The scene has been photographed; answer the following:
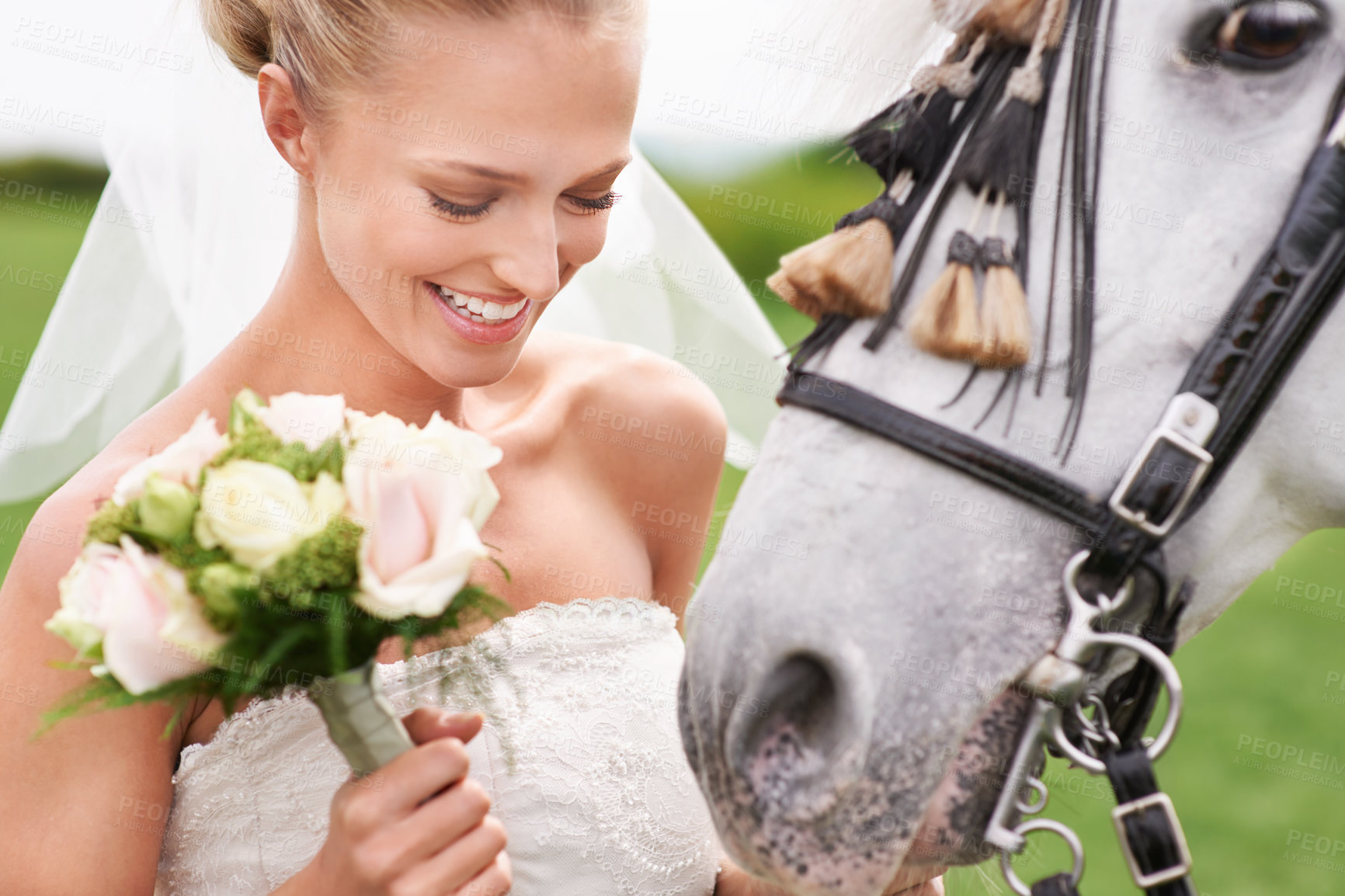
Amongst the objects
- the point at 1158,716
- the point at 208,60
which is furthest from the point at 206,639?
the point at 1158,716

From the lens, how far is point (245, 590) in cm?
100

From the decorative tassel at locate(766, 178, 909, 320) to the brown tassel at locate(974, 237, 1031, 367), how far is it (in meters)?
0.11

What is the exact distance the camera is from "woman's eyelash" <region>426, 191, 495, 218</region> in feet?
4.44

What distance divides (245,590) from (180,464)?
15cm

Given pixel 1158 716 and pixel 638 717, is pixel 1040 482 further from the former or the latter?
pixel 1158 716

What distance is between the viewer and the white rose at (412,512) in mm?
1018

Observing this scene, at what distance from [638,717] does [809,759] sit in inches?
26.3

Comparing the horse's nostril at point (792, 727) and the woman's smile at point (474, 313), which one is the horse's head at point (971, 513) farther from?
the woman's smile at point (474, 313)

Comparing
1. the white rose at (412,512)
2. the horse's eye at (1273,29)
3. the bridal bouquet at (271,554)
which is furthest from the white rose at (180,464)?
the horse's eye at (1273,29)

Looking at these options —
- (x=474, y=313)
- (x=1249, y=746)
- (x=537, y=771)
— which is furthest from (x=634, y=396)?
(x=1249, y=746)

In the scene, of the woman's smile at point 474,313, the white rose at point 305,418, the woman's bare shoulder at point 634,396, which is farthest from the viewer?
the woman's bare shoulder at point 634,396

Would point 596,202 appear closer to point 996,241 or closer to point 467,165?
point 467,165

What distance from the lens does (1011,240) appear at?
3.82 ft

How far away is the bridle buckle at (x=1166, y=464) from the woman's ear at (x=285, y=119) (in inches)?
44.1
